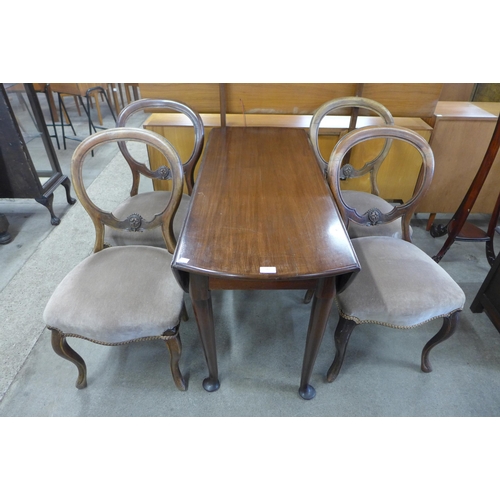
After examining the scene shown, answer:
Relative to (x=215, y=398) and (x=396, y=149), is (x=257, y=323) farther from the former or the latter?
(x=396, y=149)

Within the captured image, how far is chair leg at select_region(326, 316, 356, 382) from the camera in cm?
115

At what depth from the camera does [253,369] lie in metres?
1.38

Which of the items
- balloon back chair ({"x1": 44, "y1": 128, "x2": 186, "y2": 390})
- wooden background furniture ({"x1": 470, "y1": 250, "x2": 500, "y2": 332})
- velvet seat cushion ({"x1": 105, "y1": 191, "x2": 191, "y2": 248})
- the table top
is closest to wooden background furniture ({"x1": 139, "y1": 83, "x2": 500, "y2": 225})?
velvet seat cushion ({"x1": 105, "y1": 191, "x2": 191, "y2": 248})

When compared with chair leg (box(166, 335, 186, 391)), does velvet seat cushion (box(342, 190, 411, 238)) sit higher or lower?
higher

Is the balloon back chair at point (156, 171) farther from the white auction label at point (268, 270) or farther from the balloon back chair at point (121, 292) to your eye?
the white auction label at point (268, 270)

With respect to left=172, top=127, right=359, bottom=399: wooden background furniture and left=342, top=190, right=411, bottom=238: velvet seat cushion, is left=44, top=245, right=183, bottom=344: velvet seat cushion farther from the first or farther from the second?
left=342, top=190, right=411, bottom=238: velvet seat cushion

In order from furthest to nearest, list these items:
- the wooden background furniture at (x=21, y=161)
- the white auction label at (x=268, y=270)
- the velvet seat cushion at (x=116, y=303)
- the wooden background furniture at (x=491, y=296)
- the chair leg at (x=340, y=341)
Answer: the wooden background furniture at (x=21, y=161) < the wooden background furniture at (x=491, y=296) < the chair leg at (x=340, y=341) < the velvet seat cushion at (x=116, y=303) < the white auction label at (x=268, y=270)

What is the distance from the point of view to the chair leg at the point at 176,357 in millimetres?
1111

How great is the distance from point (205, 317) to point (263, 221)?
1.15ft

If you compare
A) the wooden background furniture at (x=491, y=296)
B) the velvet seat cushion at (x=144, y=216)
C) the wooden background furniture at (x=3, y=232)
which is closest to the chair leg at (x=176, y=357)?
the velvet seat cushion at (x=144, y=216)

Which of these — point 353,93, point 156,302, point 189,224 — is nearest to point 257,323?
point 156,302

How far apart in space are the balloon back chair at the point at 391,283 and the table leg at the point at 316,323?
5.0 inches

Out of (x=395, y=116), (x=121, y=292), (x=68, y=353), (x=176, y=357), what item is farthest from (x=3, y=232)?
(x=395, y=116)

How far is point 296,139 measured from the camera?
1.64 meters
